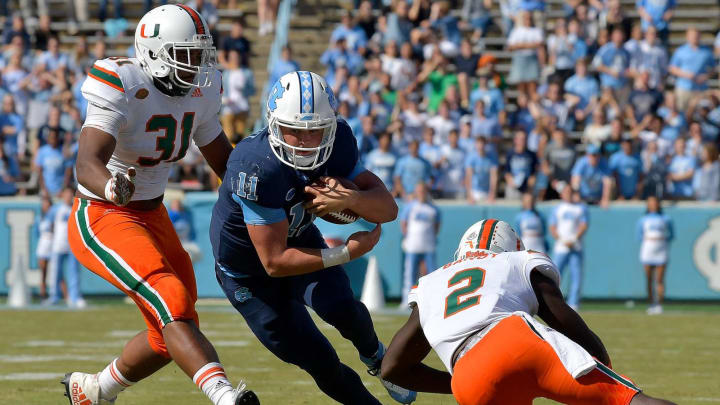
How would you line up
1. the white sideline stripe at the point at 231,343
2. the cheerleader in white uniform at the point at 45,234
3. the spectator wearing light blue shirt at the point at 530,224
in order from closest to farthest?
the white sideline stripe at the point at 231,343
the spectator wearing light blue shirt at the point at 530,224
the cheerleader in white uniform at the point at 45,234

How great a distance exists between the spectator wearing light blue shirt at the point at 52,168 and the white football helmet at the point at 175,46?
890 cm

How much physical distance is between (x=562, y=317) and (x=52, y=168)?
34.9 ft

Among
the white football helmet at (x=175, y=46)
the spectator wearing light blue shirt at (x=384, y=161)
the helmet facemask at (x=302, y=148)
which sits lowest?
the spectator wearing light blue shirt at (x=384, y=161)

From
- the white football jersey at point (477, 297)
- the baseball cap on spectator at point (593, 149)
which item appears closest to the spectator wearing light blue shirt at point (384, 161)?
the baseball cap on spectator at point (593, 149)

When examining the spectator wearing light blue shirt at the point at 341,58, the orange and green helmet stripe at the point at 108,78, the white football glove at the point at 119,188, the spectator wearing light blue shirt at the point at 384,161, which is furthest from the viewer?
the spectator wearing light blue shirt at the point at 341,58

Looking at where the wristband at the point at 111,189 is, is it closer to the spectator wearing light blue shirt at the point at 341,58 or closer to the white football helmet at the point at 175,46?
the white football helmet at the point at 175,46

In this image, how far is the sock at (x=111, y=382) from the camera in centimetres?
504

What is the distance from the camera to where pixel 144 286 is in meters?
4.64

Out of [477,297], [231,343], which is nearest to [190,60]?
[477,297]

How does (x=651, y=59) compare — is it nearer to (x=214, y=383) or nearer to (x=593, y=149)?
(x=593, y=149)

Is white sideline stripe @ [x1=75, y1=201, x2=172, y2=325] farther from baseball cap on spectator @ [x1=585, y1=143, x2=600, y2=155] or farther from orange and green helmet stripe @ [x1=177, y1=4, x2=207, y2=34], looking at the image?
baseball cap on spectator @ [x1=585, y1=143, x2=600, y2=155]

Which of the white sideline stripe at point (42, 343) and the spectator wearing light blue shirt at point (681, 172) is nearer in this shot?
the white sideline stripe at point (42, 343)

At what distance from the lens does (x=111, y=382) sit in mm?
5066

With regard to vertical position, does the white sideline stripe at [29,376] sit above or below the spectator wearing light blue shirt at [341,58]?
below
